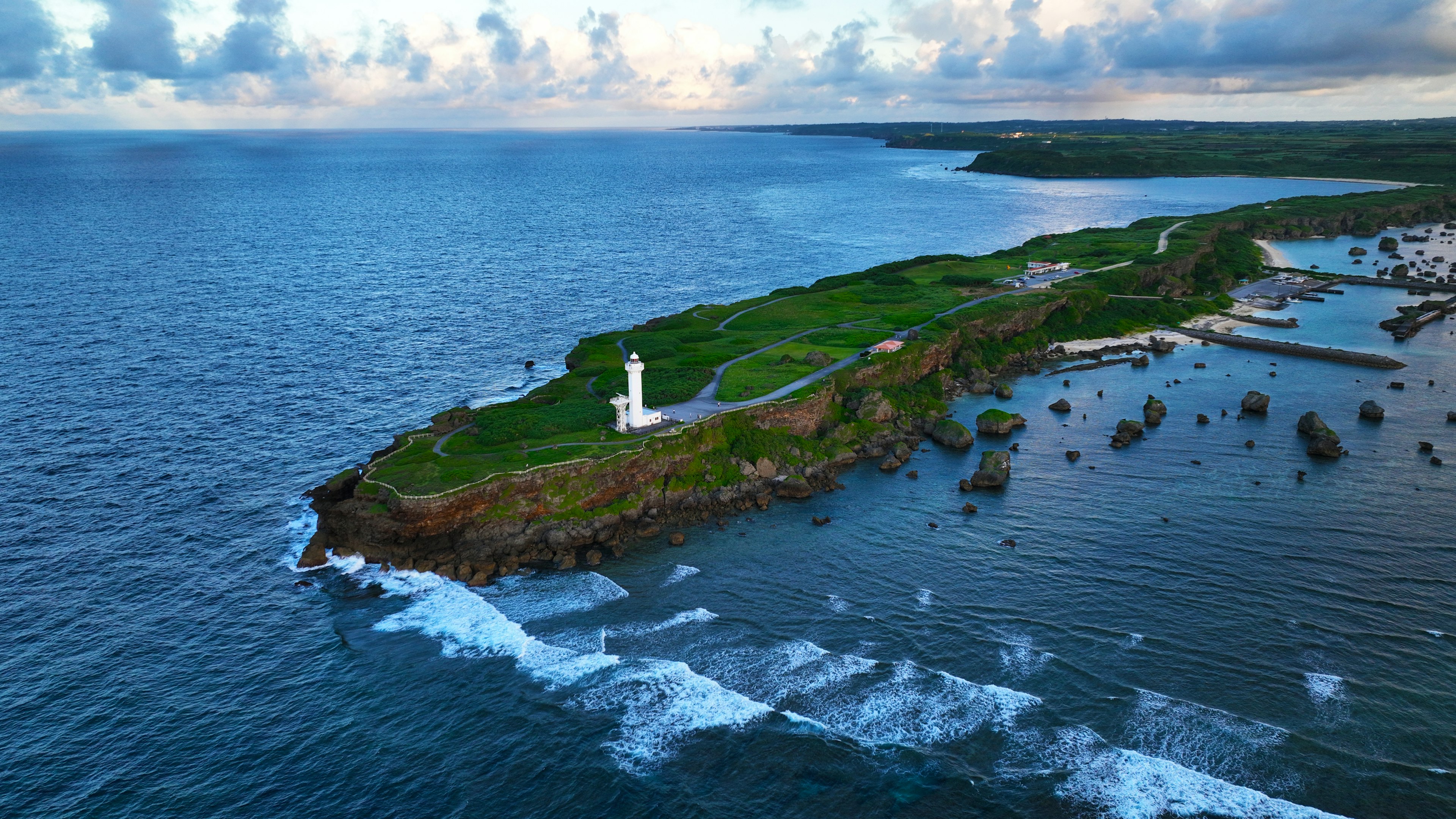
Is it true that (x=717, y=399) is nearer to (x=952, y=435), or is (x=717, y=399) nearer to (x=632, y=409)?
(x=632, y=409)

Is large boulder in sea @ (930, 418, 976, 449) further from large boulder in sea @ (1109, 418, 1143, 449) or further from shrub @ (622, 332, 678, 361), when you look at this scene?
shrub @ (622, 332, 678, 361)

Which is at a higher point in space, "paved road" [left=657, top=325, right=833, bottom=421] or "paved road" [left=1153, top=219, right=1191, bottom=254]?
"paved road" [left=1153, top=219, right=1191, bottom=254]

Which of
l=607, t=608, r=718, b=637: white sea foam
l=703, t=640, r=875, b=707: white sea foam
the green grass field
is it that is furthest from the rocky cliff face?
l=703, t=640, r=875, b=707: white sea foam

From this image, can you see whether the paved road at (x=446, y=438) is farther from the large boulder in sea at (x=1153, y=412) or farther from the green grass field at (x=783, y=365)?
the large boulder in sea at (x=1153, y=412)

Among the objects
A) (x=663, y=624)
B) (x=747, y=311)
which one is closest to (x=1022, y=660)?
(x=663, y=624)

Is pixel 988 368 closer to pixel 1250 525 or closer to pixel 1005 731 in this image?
pixel 1250 525

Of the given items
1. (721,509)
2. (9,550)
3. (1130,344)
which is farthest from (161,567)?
(1130,344)

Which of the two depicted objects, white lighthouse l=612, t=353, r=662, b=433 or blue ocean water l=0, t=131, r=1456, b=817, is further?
white lighthouse l=612, t=353, r=662, b=433

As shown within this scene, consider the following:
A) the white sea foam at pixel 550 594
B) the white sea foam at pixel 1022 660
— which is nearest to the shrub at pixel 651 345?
the white sea foam at pixel 550 594
